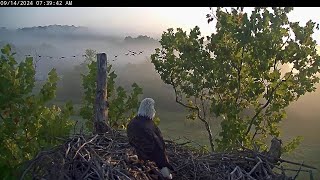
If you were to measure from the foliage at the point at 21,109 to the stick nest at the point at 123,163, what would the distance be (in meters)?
3.26

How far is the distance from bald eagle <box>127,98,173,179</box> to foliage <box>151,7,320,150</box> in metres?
5.03

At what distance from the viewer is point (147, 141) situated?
20.3ft

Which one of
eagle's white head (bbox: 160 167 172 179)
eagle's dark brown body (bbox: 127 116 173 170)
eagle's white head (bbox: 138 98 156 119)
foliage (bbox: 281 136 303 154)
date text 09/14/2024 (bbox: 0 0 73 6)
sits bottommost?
foliage (bbox: 281 136 303 154)

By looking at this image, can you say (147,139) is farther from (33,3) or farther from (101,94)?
(33,3)

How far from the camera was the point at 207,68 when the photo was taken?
40.1 ft

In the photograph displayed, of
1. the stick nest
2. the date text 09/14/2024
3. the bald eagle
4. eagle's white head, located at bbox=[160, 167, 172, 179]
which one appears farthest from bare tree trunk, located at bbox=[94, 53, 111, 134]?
eagle's white head, located at bbox=[160, 167, 172, 179]

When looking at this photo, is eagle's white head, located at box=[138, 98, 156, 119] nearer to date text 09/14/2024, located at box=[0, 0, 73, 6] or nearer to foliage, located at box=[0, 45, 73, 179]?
date text 09/14/2024, located at box=[0, 0, 73, 6]

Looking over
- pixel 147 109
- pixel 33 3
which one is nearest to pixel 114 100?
pixel 33 3

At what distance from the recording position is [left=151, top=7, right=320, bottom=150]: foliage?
11.5 meters

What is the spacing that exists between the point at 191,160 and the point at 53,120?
153 inches

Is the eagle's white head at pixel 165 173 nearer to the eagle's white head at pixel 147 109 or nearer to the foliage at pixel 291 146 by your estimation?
the eagle's white head at pixel 147 109

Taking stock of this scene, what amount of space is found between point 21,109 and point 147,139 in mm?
5022

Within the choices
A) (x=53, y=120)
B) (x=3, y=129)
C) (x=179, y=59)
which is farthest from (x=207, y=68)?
(x=3, y=129)

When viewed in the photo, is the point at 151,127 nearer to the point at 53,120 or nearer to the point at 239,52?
the point at 53,120
